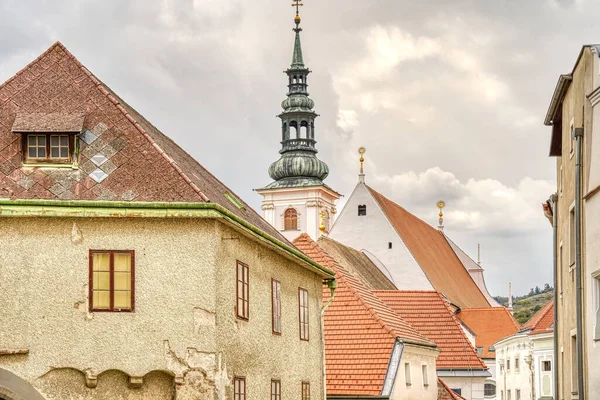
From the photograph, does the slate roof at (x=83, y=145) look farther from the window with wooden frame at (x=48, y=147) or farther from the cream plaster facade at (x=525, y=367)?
the cream plaster facade at (x=525, y=367)

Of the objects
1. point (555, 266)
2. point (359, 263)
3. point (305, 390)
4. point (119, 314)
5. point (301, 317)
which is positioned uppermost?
point (359, 263)

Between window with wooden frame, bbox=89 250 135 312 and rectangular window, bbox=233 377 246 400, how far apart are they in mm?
2244

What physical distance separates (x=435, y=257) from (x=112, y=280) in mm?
53513

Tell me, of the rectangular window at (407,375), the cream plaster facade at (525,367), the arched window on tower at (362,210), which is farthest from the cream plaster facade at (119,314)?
the arched window on tower at (362,210)

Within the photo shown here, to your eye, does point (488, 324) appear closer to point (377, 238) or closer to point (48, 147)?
point (377, 238)

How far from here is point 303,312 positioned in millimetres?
23156

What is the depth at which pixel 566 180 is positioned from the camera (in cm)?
2241

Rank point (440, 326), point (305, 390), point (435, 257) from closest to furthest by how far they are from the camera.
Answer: point (305, 390) < point (440, 326) < point (435, 257)

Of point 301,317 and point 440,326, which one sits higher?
point 440,326

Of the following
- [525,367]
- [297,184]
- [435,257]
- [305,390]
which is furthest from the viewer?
[297,184]

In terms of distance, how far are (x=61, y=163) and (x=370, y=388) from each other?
13.2m

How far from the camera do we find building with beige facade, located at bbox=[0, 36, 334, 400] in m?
16.7

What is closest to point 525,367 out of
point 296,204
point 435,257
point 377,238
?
point 377,238

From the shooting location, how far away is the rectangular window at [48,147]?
17875 mm
